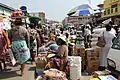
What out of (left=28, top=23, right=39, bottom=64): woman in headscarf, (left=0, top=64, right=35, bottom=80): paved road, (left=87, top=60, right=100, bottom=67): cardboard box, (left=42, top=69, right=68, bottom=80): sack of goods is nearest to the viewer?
(left=42, top=69, right=68, bottom=80): sack of goods

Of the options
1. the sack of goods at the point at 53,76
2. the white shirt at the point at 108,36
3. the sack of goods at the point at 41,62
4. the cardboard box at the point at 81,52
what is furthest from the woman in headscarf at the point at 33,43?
the sack of goods at the point at 53,76

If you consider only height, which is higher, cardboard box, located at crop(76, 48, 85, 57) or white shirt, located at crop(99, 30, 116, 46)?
white shirt, located at crop(99, 30, 116, 46)

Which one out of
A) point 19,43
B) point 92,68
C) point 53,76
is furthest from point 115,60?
point 92,68

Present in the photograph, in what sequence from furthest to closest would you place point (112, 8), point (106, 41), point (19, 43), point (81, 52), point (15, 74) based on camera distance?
point (112, 8)
point (81, 52)
point (15, 74)
point (106, 41)
point (19, 43)

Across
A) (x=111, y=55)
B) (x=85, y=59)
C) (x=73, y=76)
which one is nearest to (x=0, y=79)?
(x=73, y=76)

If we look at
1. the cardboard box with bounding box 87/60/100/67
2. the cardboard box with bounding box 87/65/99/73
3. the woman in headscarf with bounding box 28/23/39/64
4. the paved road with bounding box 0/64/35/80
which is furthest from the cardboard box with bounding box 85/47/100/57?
the woman in headscarf with bounding box 28/23/39/64

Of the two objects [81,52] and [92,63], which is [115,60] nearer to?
[92,63]

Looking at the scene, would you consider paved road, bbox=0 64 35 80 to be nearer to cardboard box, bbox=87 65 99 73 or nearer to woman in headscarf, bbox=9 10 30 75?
woman in headscarf, bbox=9 10 30 75

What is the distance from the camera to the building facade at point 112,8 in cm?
3413

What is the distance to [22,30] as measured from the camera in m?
7.97

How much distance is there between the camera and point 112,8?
37.5 metres

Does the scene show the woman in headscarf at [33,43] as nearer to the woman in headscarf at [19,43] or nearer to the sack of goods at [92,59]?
the sack of goods at [92,59]

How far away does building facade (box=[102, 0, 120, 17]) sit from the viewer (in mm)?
34131

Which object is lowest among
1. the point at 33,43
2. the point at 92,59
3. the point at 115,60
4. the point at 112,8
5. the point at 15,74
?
the point at 15,74
